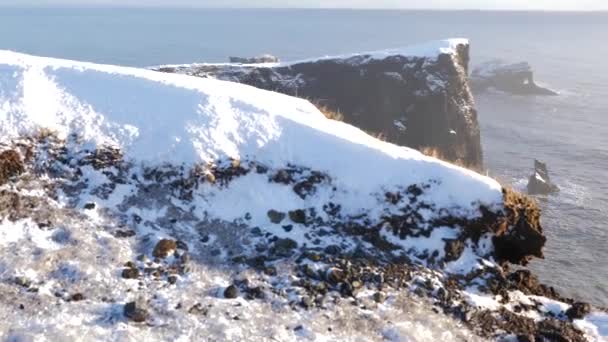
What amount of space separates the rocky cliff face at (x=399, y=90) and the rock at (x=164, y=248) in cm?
3356

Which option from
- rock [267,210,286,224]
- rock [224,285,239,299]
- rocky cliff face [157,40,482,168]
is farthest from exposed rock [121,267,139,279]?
rocky cliff face [157,40,482,168]

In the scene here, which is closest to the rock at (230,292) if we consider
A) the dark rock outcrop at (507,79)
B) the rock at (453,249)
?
the rock at (453,249)

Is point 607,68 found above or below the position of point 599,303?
above

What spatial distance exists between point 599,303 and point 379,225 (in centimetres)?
2020

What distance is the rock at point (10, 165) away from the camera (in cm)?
1414

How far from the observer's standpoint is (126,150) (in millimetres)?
15805

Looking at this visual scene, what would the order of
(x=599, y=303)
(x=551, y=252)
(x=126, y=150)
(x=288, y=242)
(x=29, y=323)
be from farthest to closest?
(x=551, y=252), (x=599, y=303), (x=126, y=150), (x=288, y=242), (x=29, y=323)

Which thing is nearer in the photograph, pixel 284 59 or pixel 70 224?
pixel 70 224

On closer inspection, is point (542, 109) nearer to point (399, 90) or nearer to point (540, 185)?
point (540, 185)

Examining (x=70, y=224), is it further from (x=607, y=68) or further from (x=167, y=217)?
(x=607, y=68)

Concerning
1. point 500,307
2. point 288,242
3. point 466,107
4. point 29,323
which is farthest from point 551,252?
point 29,323

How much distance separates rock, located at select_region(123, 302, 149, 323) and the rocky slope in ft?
0.09

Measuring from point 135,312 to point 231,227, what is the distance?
13.4 ft

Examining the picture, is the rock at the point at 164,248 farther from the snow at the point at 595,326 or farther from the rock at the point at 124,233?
the snow at the point at 595,326
